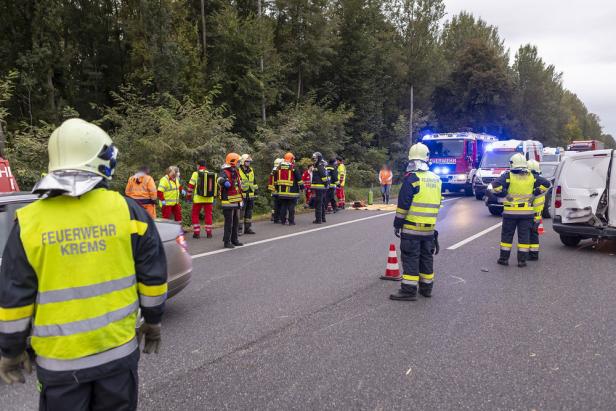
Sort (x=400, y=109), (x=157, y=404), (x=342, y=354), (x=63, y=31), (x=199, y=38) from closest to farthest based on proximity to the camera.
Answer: (x=157, y=404)
(x=342, y=354)
(x=63, y=31)
(x=199, y=38)
(x=400, y=109)

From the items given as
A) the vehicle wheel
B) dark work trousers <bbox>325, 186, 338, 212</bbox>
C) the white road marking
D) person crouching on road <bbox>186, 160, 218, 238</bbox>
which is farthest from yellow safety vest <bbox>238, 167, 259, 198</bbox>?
the vehicle wheel

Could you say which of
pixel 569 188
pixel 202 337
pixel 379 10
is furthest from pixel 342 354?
pixel 379 10

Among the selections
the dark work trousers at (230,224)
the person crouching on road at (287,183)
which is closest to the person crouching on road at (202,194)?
the dark work trousers at (230,224)

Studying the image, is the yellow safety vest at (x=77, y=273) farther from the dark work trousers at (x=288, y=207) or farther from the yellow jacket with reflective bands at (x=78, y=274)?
the dark work trousers at (x=288, y=207)

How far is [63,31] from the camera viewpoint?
79.8ft

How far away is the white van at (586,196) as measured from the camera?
8766 mm

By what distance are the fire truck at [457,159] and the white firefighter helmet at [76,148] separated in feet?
72.2

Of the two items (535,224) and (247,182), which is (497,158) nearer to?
(535,224)

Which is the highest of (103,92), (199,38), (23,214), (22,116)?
(199,38)

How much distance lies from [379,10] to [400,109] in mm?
8990

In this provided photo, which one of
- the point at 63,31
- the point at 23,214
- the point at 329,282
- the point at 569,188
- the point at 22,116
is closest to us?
the point at 23,214

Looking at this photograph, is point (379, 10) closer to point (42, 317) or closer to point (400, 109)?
point (400, 109)

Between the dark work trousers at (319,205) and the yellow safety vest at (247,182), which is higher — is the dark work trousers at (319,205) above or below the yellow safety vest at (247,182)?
below

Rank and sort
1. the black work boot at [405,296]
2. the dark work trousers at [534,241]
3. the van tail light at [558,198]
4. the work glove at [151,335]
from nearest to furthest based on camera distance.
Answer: the work glove at [151,335]
the black work boot at [405,296]
the dark work trousers at [534,241]
the van tail light at [558,198]
